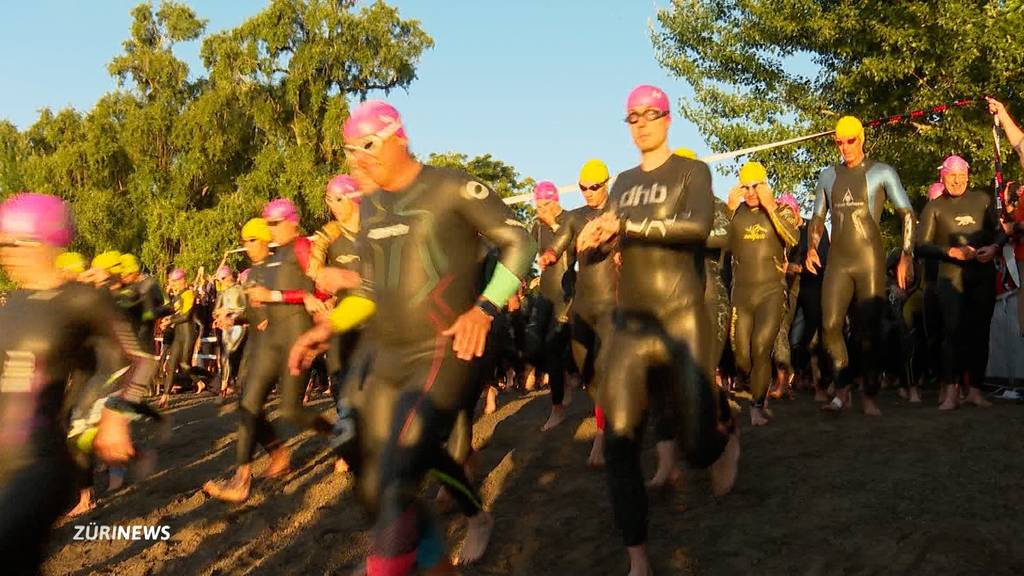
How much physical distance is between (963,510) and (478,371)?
306 cm

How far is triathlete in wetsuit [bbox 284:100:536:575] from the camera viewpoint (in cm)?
336

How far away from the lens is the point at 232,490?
7.07 m

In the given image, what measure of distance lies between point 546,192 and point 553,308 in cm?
115

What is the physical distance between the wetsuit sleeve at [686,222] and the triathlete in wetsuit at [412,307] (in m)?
0.88

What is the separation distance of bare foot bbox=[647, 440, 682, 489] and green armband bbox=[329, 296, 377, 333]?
2993 millimetres

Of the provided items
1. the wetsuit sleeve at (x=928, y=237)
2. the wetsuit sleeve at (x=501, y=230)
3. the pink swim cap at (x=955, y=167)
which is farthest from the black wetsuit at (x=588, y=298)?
the pink swim cap at (x=955, y=167)

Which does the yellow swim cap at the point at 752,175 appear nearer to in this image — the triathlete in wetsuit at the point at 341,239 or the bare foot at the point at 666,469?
the bare foot at the point at 666,469

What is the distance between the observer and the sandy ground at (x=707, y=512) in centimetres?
465

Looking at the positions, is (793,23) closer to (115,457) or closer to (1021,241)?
(1021,241)

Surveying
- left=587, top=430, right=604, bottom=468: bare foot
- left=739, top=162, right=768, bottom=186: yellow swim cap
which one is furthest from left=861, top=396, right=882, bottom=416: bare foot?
left=587, top=430, right=604, bottom=468: bare foot

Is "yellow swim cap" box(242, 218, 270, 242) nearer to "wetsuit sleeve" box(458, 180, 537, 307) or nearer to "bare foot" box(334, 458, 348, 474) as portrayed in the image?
"bare foot" box(334, 458, 348, 474)

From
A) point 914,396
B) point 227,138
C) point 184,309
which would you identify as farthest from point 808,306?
point 227,138

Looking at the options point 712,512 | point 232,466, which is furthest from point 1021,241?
point 232,466

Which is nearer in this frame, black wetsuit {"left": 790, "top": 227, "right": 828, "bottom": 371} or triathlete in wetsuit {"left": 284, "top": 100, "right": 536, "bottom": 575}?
triathlete in wetsuit {"left": 284, "top": 100, "right": 536, "bottom": 575}
